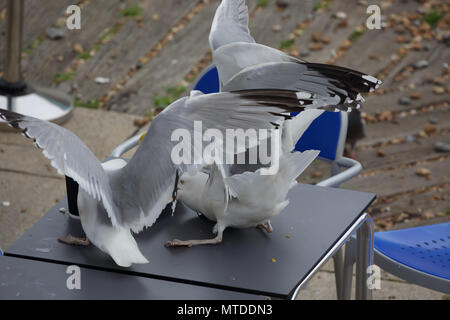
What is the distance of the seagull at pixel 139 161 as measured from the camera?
1.74m

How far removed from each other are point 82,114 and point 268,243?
270 centimetres

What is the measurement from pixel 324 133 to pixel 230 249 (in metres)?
0.96

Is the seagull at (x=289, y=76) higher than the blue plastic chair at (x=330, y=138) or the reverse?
higher

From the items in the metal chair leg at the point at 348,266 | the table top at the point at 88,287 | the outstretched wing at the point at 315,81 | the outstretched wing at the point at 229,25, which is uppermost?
the outstretched wing at the point at 229,25

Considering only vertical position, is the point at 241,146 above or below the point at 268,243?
above

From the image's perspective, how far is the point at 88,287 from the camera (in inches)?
69.9

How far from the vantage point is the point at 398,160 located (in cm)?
415

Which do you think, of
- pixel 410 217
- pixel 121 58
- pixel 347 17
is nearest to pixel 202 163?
pixel 410 217

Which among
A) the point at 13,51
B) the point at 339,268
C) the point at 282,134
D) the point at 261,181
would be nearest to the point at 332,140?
the point at 339,268

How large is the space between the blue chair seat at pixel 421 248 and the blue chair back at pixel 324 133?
36cm

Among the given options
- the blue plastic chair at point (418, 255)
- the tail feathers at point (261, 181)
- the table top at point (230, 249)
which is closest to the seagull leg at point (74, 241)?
the table top at point (230, 249)

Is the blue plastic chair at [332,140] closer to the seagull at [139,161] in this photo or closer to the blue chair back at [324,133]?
the blue chair back at [324,133]

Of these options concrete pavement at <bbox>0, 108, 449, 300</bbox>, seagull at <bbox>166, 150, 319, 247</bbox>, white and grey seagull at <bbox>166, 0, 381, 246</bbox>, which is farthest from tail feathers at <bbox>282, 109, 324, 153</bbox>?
concrete pavement at <bbox>0, 108, 449, 300</bbox>
